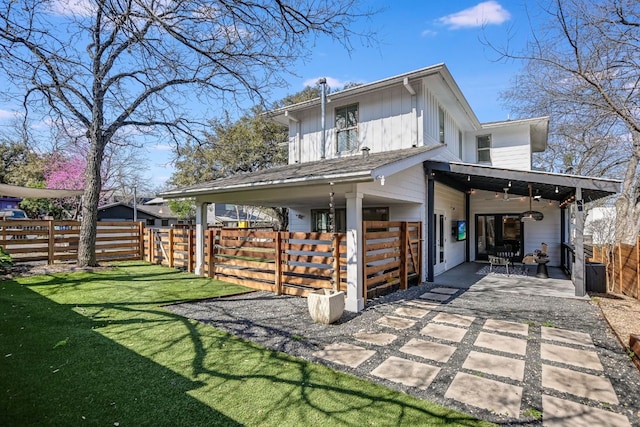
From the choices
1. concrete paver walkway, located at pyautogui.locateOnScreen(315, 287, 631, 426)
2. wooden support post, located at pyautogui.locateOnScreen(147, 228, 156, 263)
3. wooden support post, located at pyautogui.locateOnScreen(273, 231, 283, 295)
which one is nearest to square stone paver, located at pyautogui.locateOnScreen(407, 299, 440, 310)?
concrete paver walkway, located at pyautogui.locateOnScreen(315, 287, 631, 426)

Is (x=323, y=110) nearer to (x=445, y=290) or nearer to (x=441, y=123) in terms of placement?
(x=441, y=123)

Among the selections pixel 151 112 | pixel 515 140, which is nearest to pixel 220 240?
pixel 151 112

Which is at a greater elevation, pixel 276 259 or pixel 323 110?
pixel 323 110

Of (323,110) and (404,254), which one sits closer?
(404,254)

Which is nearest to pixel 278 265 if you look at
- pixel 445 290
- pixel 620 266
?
pixel 445 290

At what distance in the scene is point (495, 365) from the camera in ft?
13.0

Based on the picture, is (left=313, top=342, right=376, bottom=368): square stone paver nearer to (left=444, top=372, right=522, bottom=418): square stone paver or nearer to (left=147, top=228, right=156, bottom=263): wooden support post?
(left=444, top=372, right=522, bottom=418): square stone paver

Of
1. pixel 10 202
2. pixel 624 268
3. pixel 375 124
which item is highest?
pixel 375 124

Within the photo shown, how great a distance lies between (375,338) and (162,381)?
9.37 feet

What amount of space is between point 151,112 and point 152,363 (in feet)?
16.0

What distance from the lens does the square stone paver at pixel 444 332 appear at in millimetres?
4914

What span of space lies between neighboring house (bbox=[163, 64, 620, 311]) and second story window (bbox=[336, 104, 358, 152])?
0.04 metres

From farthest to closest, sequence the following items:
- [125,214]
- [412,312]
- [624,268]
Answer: [125,214] → [624,268] → [412,312]

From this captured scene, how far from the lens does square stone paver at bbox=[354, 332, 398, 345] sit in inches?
184
